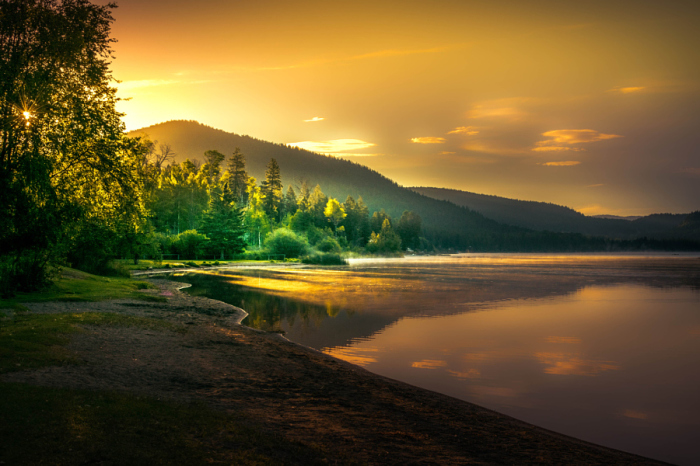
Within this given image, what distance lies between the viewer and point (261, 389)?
1127cm

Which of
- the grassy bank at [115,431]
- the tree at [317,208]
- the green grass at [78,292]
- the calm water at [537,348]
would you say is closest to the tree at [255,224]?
the tree at [317,208]

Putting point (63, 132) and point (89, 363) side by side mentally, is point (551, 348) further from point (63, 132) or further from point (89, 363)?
point (63, 132)

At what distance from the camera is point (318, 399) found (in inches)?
434

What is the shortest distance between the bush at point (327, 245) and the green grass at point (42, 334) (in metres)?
→ 107

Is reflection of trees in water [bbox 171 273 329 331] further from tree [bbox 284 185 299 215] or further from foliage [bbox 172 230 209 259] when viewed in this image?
tree [bbox 284 185 299 215]

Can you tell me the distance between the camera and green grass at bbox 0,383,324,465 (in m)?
6.37

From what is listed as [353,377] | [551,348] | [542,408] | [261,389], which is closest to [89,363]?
[261,389]

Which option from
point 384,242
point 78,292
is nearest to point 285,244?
point 384,242

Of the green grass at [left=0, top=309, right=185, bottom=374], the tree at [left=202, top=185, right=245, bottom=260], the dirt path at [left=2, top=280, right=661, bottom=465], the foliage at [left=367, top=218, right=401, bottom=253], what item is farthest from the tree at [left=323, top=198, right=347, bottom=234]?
the dirt path at [left=2, top=280, right=661, bottom=465]

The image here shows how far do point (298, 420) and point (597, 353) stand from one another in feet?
55.0

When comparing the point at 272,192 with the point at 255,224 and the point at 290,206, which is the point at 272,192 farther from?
the point at 255,224

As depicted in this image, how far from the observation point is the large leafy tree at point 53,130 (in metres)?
17.6

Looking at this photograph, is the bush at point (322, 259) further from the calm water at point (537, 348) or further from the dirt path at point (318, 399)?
the dirt path at point (318, 399)

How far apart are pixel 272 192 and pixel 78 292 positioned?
12657cm
